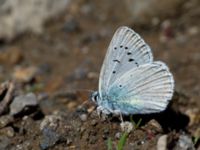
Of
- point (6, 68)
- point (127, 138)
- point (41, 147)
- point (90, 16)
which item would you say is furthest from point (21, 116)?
point (90, 16)

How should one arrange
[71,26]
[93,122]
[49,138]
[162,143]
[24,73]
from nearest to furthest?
[162,143]
[49,138]
[93,122]
[24,73]
[71,26]

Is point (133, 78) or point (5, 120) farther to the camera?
point (5, 120)

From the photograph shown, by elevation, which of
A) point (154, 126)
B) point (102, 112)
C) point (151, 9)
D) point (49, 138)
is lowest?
point (154, 126)

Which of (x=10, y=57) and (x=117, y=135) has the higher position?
(x=10, y=57)

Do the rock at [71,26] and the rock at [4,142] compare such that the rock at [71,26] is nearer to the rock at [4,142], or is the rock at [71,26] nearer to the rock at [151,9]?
the rock at [151,9]

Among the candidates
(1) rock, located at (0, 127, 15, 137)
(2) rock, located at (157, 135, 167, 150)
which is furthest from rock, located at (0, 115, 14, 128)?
(2) rock, located at (157, 135, 167, 150)

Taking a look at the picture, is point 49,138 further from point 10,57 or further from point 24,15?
point 24,15

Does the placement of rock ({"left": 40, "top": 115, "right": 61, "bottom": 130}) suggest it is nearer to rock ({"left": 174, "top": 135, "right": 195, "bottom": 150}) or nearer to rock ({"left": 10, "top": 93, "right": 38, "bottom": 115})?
rock ({"left": 10, "top": 93, "right": 38, "bottom": 115})

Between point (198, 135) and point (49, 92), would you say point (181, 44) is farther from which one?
point (198, 135)

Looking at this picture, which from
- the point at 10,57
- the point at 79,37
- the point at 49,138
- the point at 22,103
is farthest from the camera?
the point at 79,37

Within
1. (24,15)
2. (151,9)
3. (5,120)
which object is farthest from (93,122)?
(24,15)
